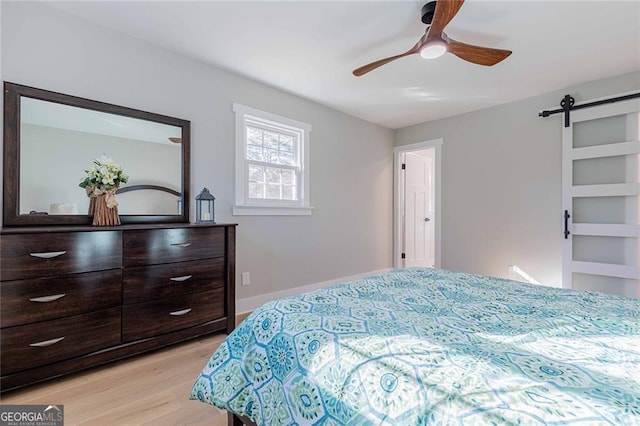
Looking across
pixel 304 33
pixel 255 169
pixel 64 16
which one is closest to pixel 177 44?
pixel 64 16

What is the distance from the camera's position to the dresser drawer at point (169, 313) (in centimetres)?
199

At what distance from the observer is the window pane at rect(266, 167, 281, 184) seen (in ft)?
10.8

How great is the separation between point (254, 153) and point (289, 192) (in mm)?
612

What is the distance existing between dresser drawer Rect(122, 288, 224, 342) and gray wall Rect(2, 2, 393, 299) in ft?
1.98

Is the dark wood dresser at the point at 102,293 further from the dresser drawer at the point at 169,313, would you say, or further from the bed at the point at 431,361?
the bed at the point at 431,361

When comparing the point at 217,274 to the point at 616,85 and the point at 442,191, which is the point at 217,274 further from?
the point at 616,85

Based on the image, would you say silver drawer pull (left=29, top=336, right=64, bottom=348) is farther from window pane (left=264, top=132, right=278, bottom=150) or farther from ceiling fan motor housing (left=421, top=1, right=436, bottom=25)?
ceiling fan motor housing (left=421, top=1, right=436, bottom=25)

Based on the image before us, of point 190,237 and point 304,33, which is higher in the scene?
point 304,33

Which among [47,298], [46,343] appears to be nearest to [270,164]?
[47,298]

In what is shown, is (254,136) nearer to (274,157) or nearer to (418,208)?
(274,157)

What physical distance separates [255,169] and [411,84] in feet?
6.06

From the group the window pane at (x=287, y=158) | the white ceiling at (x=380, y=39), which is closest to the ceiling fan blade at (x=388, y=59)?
the white ceiling at (x=380, y=39)

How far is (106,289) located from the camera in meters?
1.89

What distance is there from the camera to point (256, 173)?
3.19 meters
